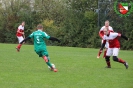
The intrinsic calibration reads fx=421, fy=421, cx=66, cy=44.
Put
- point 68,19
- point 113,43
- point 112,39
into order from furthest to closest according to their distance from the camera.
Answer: point 68,19, point 113,43, point 112,39

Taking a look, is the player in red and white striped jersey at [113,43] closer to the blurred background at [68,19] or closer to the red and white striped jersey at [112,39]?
the red and white striped jersey at [112,39]

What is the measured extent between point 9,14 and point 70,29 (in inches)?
336

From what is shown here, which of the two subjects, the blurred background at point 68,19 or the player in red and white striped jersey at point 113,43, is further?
the blurred background at point 68,19

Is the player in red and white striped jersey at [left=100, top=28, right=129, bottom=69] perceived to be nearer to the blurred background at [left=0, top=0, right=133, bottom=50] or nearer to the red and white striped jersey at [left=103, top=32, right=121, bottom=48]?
the red and white striped jersey at [left=103, top=32, right=121, bottom=48]

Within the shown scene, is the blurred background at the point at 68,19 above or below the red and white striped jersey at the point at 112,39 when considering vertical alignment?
below

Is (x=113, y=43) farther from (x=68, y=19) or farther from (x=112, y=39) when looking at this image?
(x=68, y=19)

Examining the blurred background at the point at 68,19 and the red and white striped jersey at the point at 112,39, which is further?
the blurred background at the point at 68,19

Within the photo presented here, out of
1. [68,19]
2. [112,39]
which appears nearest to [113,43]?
[112,39]

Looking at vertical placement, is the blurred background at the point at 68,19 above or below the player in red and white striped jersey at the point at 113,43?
below

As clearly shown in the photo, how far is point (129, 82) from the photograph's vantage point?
12148 millimetres

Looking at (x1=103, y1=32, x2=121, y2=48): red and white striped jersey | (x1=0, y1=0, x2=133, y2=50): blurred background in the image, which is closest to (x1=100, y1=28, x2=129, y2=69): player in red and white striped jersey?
(x1=103, y1=32, x2=121, y2=48): red and white striped jersey

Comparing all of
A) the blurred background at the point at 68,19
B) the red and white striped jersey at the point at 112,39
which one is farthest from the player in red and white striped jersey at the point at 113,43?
the blurred background at the point at 68,19

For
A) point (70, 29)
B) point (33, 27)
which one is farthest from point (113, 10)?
point (33, 27)

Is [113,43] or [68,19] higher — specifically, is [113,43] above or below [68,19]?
above
